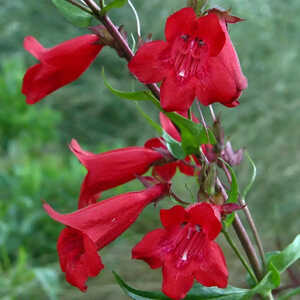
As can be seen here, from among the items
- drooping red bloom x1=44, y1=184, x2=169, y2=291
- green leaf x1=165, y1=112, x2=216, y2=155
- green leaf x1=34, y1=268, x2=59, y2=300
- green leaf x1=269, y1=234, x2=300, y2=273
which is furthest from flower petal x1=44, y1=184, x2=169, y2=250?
green leaf x1=34, y1=268, x2=59, y2=300

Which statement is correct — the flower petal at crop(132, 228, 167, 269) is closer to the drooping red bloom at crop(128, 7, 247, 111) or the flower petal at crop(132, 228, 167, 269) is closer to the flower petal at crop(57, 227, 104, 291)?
the flower petal at crop(57, 227, 104, 291)

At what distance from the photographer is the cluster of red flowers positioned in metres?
0.69

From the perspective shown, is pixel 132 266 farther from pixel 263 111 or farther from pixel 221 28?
pixel 221 28

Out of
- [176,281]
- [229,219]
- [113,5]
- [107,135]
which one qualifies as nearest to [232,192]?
[229,219]

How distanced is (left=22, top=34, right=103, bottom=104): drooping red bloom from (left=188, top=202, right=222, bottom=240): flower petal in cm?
30

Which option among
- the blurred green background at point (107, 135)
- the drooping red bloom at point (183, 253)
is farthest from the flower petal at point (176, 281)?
the blurred green background at point (107, 135)

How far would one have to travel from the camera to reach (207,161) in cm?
78

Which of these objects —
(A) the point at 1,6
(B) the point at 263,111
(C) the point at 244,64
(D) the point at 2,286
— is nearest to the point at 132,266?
(D) the point at 2,286

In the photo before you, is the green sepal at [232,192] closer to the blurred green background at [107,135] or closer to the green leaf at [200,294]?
the green leaf at [200,294]

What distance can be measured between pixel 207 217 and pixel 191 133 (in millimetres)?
123

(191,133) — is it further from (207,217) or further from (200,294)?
(200,294)

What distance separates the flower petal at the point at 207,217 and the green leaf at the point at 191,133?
3.7 inches

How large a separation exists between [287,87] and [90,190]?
2.17 meters

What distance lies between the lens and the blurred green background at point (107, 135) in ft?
6.66
